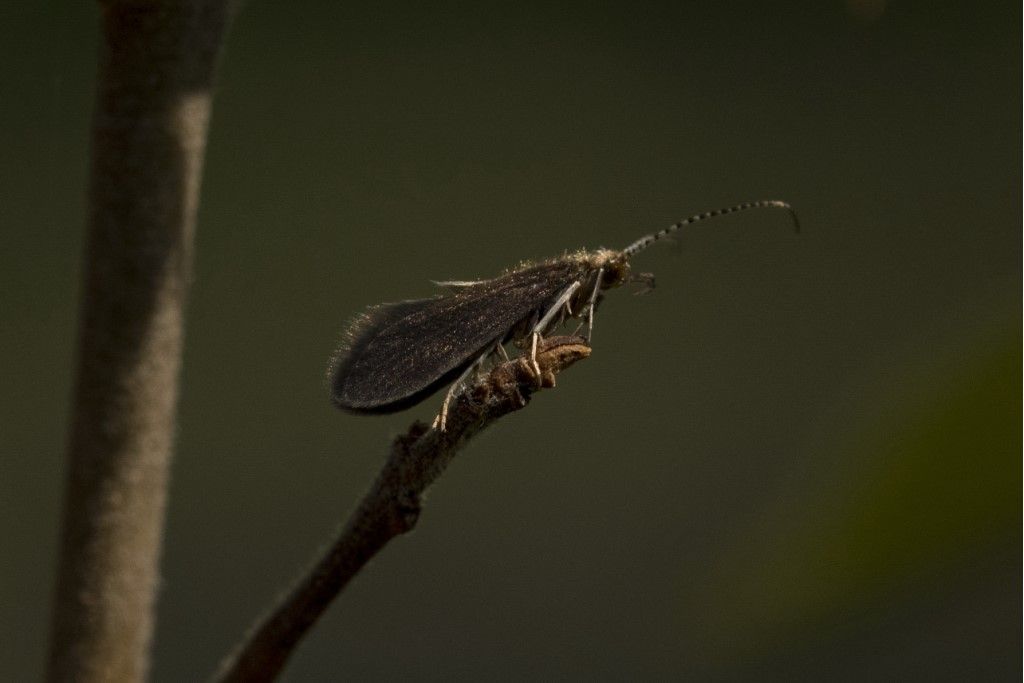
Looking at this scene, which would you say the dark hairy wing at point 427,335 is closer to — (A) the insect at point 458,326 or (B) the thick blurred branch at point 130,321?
(A) the insect at point 458,326

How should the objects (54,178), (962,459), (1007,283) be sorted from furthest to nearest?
(54,178)
(1007,283)
(962,459)

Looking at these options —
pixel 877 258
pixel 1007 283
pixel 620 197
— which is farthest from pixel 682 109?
pixel 1007 283

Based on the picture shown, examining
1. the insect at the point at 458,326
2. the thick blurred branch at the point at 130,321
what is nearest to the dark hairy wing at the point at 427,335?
the insect at the point at 458,326

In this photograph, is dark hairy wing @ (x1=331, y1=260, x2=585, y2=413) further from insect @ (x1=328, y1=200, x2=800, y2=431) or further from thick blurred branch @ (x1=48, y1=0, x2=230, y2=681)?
thick blurred branch @ (x1=48, y1=0, x2=230, y2=681)

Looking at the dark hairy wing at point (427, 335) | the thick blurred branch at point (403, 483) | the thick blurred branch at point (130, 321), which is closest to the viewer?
the thick blurred branch at point (403, 483)

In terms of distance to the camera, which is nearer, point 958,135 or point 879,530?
point 879,530

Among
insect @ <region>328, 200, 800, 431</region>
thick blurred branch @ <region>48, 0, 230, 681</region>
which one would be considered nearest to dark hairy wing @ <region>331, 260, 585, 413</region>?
insect @ <region>328, 200, 800, 431</region>

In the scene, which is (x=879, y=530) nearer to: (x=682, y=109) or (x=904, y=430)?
(x=904, y=430)

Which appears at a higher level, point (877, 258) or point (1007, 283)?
point (877, 258)
